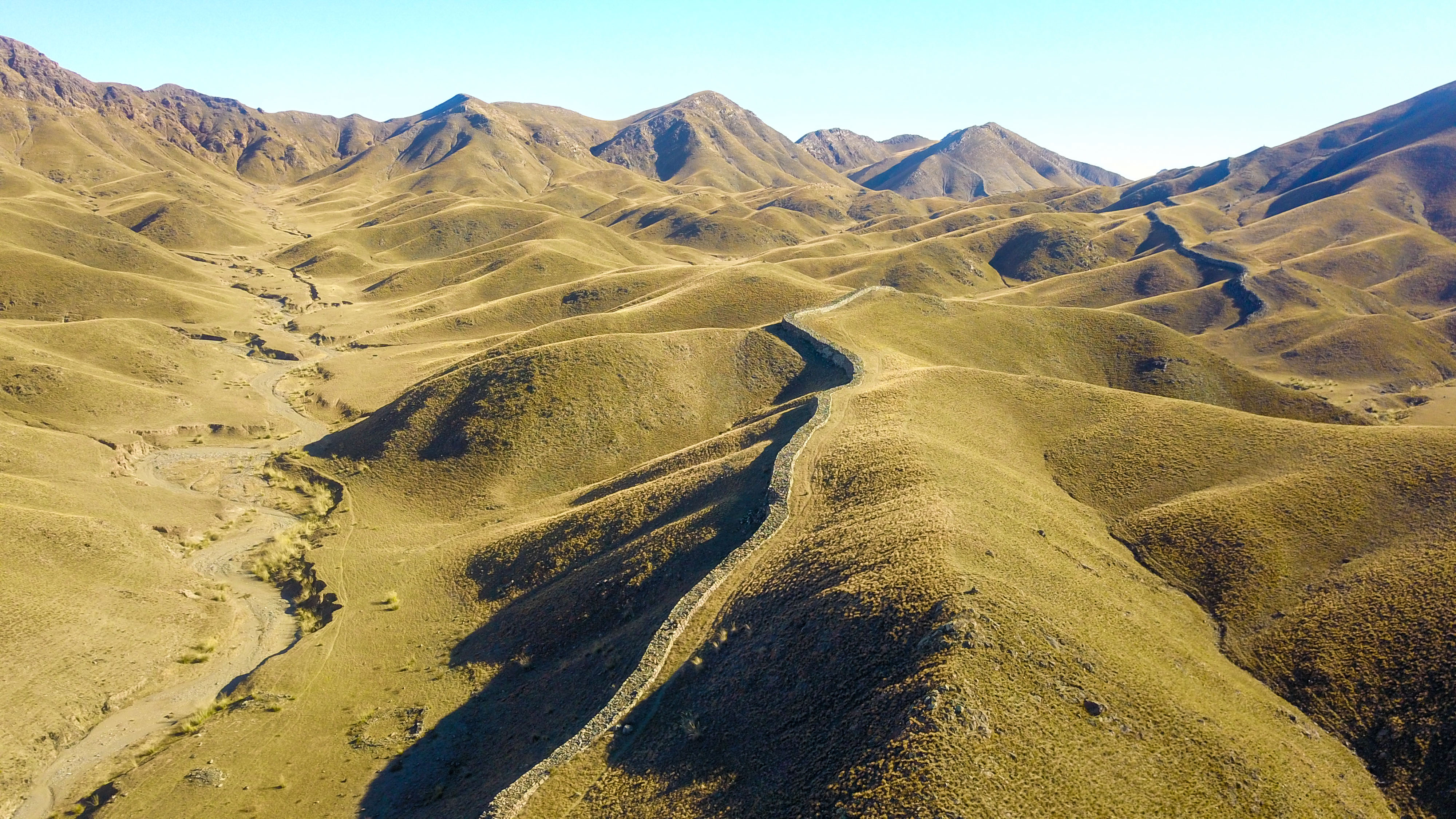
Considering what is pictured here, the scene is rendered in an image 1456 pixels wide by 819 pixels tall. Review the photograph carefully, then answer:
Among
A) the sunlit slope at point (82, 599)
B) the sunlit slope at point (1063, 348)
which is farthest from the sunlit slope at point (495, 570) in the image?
the sunlit slope at point (1063, 348)

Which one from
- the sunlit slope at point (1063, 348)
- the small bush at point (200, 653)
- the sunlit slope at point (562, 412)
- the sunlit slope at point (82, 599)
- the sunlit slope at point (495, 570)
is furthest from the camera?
the sunlit slope at point (1063, 348)

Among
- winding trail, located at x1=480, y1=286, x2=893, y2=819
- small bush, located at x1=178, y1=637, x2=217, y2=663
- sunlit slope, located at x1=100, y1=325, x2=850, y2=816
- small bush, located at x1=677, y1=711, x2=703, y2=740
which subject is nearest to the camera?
winding trail, located at x1=480, y1=286, x2=893, y2=819

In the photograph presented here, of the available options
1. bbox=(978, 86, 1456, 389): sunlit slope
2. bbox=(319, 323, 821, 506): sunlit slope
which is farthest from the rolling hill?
bbox=(978, 86, 1456, 389): sunlit slope

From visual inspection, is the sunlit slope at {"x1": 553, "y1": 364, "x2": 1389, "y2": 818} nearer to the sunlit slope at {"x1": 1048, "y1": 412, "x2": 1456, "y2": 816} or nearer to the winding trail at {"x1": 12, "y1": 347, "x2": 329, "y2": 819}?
the sunlit slope at {"x1": 1048, "y1": 412, "x2": 1456, "y2": 816}

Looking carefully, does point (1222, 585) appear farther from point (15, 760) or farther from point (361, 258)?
point (361, 258)

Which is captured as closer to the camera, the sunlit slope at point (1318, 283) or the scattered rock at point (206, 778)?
the scattered rock at point (206, 778)

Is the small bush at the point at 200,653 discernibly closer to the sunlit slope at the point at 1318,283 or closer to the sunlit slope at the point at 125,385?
the sunlit slope at the point at 125,385

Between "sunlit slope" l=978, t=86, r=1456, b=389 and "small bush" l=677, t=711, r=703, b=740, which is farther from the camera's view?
"sunlit slope" l=978, t=86, r=1456, b=389

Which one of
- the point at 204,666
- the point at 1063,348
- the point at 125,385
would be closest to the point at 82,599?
the point at 204,666
